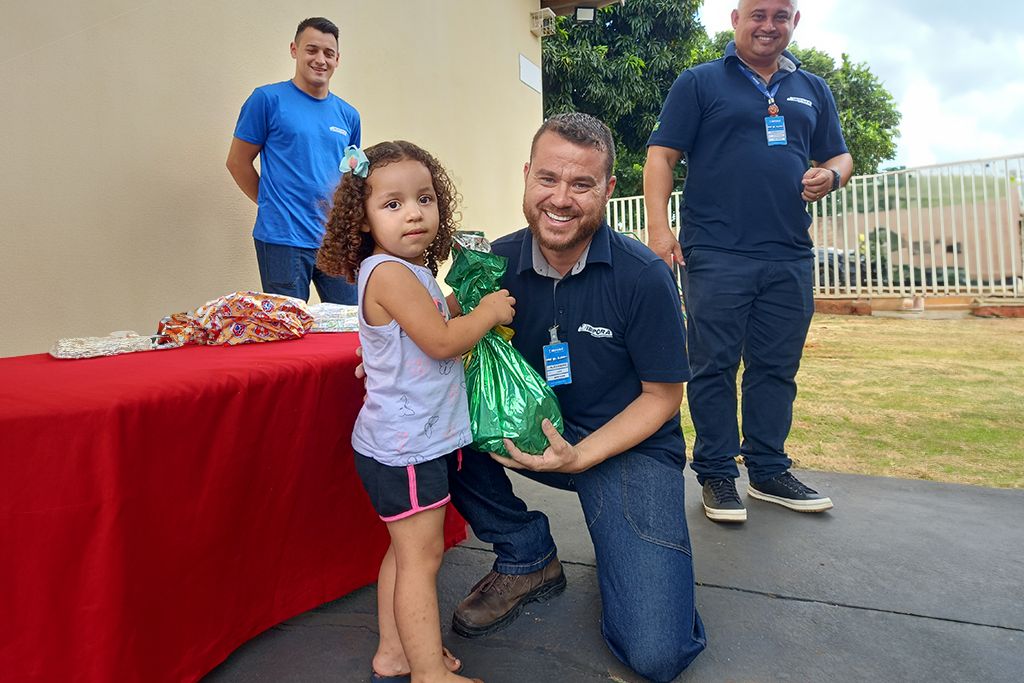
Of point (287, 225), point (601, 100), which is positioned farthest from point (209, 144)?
point (601, 100)

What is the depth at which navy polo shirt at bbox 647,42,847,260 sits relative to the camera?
2754 millimetres

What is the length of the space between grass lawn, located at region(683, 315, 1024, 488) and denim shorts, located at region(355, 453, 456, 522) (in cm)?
261

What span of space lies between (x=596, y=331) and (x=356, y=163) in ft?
2.59

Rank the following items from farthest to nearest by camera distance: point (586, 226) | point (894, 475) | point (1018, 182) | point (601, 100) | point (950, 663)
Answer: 1. point (601, 100)
2. point (1018, 182)
3. point (894, 475)
4. point (586, 226)
5. point (950, 663)

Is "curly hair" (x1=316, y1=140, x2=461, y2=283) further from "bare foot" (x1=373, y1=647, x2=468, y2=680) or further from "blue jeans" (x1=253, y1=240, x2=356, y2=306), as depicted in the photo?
"blue jeans" (x1=253, y1=240, x2=356, y2=306)

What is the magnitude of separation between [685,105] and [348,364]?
1.77m

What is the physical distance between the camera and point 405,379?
5.27 ft

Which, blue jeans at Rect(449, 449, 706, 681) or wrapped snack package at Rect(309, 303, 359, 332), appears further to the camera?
wrapped snack package at Rect(309, 303, 359, 332)

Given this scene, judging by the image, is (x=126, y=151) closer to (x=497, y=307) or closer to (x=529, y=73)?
(x=497, y=307)

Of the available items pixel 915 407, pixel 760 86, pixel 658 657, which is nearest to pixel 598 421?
pixel 658 657

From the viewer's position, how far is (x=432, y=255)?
186 cm

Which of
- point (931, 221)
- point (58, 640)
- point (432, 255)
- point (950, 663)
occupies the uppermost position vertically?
point (931, 221)

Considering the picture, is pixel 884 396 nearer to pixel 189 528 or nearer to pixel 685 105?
pixel 685 105

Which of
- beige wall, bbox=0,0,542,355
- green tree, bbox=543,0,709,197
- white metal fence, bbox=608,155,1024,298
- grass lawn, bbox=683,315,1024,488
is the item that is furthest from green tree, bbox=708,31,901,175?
beige wall, bbox=0,0,542,355
